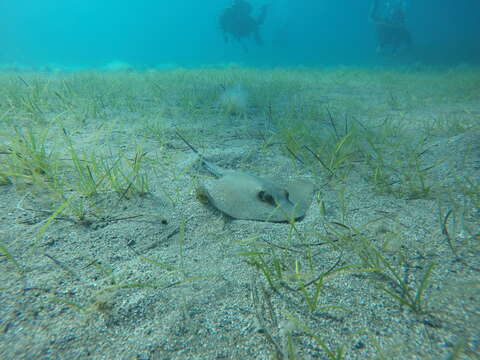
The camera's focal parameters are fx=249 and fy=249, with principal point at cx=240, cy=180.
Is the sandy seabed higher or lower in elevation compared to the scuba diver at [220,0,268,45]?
lower

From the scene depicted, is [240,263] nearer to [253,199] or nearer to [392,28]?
[253,199]

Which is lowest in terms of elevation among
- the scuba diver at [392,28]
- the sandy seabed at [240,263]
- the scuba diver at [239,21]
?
the sandy seabed at [240,263]

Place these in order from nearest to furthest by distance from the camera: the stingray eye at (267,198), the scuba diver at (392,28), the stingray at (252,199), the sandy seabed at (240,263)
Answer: the sandy seabed at (240,263) < the stingray at (252,199) < the stingray eye at (267,198) < the scuba diver at (392,28)

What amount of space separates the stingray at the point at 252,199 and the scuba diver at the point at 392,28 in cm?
2187

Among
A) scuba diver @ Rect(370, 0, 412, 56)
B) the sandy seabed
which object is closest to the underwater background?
the sandy seabed

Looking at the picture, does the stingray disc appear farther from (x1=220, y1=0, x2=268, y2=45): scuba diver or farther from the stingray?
(x1=220, y1=0, x2=268, y2=45): scuba diver

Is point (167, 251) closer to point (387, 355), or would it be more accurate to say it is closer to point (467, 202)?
point (387, 355)

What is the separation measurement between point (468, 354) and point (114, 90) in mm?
7318

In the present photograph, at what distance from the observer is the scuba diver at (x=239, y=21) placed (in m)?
21.1

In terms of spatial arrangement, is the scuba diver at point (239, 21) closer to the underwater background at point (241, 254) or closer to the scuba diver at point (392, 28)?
the scuba diver at point (392, 28)

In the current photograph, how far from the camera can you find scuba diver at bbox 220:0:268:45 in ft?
69.2

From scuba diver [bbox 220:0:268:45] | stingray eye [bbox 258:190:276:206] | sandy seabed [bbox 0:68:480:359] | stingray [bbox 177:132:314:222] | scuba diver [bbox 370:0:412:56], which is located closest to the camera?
sandy seabed [bbox 0:68:480:359]

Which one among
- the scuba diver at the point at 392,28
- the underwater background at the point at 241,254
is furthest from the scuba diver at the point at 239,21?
the underwater background at the point at 241,254

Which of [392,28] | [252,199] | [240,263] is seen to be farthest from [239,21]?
[240,263]
